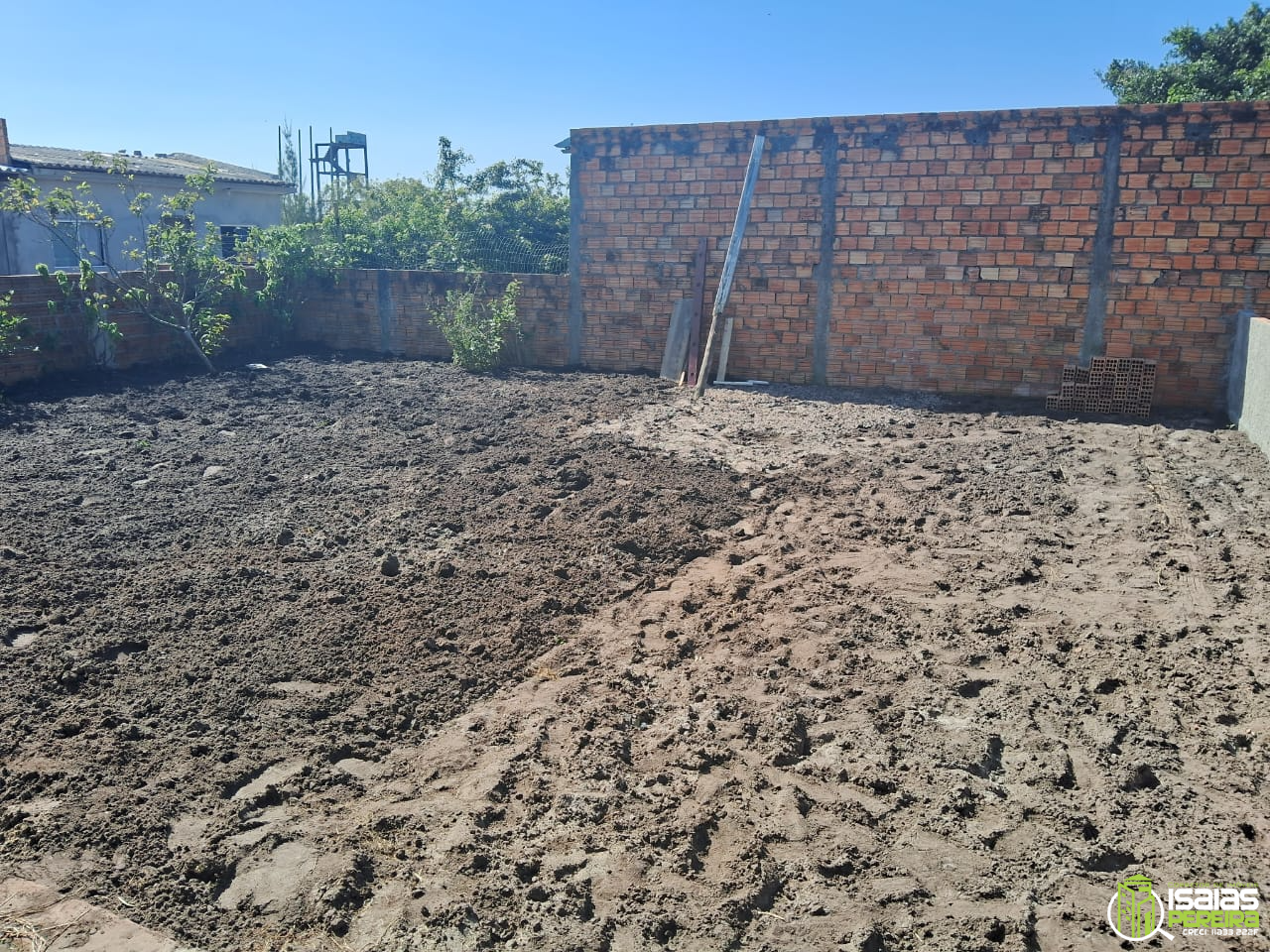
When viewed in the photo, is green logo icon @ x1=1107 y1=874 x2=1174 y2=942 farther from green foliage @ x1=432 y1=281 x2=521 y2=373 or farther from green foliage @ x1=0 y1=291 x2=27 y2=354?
green foliage @ x1=0 y1=291 x2=27 y2=354

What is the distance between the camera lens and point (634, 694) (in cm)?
391

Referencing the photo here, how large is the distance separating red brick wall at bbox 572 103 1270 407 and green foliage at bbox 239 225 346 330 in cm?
448

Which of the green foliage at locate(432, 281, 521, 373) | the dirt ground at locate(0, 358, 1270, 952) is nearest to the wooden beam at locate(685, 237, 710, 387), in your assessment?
the green foliage at locate(432, 281, 521, 373)

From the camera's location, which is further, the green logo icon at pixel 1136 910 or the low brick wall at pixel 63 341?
the low brick wall at pixel 63 341

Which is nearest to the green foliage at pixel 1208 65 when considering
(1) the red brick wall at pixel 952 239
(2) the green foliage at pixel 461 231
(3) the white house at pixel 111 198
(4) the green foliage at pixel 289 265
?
(1) the red brick wall at pixel 952 239

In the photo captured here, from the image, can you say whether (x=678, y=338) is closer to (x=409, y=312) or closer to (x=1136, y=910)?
(x=409, y=312)

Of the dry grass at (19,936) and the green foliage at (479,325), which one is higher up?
the green foliage at (479,325)

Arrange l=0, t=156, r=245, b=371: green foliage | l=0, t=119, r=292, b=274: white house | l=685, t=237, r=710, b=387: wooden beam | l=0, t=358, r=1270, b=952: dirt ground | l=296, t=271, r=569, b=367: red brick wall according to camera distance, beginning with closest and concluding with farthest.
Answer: l=0, t=358, r=1270, b=952: dirt ground
l=685, t=237, r=710, b=387: wooden beam
l=0, t=156, r=245, b=371: green foliage
l=296, t=271, r=569, b=367: red brick wall
l=0, t=119, r=292, b=274: white house

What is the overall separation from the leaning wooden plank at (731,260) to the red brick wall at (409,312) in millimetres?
2353

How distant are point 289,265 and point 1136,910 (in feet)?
43.9

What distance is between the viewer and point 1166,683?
3775 mm

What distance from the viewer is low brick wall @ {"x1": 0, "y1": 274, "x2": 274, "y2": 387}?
413 inches

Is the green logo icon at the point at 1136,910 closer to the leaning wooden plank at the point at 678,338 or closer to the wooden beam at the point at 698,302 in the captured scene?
the wooden beam at the point at 698,302

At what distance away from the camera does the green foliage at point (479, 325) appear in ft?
39.2
